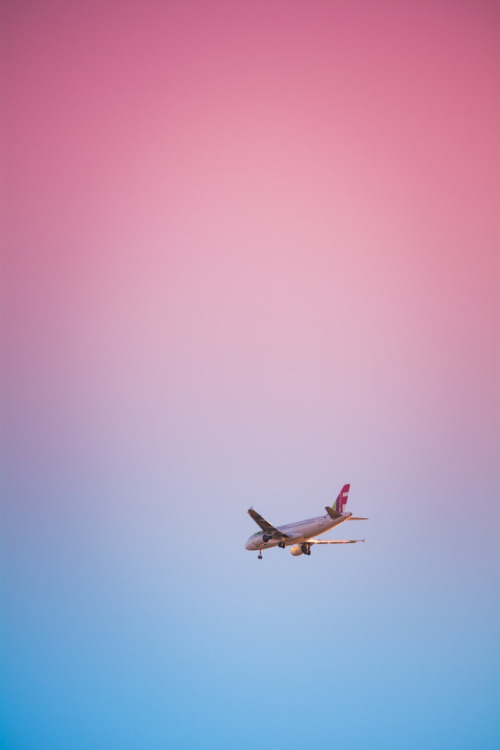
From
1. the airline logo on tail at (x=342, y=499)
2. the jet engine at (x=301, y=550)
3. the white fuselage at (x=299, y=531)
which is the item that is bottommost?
the jet engine at (x=301, y=550)

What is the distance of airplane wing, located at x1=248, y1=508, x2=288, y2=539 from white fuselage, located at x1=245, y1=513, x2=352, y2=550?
0.17m

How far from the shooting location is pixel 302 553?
25.5m

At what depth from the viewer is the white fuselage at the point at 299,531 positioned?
2341 centimetres

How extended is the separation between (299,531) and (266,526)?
126cm

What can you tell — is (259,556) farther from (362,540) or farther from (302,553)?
(362,540)

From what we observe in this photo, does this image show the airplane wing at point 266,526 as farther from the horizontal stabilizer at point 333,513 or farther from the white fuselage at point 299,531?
the horizontal stabilizer at point 333,513

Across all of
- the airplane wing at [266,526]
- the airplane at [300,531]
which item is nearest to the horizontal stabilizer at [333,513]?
the airplane at [300,531]

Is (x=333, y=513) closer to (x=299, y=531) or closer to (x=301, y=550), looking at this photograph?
(x=299, y=531)

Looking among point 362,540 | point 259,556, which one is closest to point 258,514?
point 259,556

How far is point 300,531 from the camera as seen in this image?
24.3 m

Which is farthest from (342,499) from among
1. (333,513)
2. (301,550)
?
(301,550)

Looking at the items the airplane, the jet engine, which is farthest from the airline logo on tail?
the jet engine

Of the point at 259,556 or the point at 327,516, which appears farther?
the point at 259,556

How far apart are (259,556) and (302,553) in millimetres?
1489
